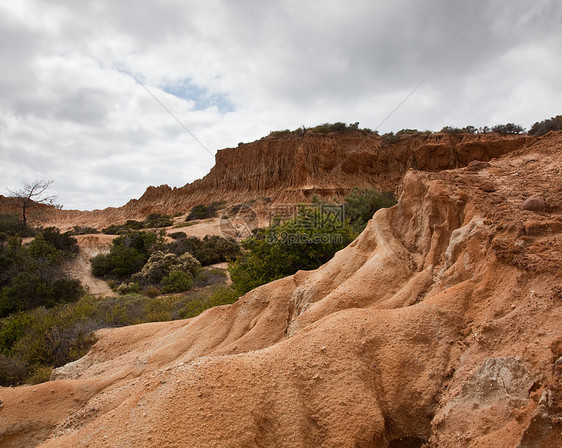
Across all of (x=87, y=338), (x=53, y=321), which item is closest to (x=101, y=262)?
(x=53, y=321)

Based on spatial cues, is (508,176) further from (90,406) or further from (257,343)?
(90,406)

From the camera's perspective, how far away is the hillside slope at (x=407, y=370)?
2.71m

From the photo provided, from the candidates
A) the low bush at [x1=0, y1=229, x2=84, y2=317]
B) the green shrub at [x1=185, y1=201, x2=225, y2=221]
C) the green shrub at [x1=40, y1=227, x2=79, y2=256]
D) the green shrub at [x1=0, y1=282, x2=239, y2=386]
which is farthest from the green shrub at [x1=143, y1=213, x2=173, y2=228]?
the green shrub at [x1=0, y1=282, x2=239, y2=386]

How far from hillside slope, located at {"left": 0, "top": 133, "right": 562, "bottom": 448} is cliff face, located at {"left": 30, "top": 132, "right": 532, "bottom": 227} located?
31.0 metres

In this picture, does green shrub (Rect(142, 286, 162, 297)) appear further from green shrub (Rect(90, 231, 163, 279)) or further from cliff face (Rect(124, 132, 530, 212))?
cliff face (Rect(124, 132, 530, 212))

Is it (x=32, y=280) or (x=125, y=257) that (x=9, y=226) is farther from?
(x=32, y=280)

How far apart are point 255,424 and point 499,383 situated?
1945mm

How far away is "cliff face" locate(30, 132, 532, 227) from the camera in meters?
33.6

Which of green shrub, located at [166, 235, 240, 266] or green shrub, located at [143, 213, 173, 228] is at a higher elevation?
green shrub, located at [143, 213, 173, 228]

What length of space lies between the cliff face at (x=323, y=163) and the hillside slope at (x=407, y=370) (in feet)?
102

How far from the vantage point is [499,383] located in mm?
2732

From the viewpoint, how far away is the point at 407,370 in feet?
10.8

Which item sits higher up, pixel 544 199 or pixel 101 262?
pixel 544 199

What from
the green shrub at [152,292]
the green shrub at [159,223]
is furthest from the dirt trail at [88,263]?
the green shrub at [159,223]
